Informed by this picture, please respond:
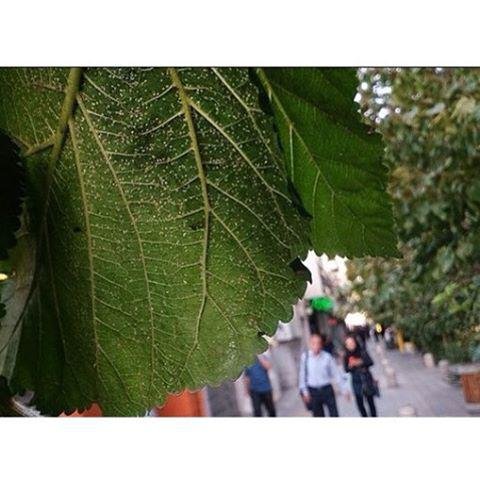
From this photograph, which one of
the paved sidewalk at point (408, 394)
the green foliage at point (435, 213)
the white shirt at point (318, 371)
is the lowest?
the paved sidewalk at point (408, 394)

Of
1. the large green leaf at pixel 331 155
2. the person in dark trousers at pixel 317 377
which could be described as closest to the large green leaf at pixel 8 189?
the large green leaf at pixel 331 155

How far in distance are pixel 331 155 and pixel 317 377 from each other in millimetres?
505

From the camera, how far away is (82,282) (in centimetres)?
109

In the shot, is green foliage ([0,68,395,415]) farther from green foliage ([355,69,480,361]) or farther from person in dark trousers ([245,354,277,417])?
green foliage ([355,69,480,361])

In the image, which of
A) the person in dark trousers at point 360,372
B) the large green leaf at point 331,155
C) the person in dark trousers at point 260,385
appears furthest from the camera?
the person in dark trousers at point 360,372

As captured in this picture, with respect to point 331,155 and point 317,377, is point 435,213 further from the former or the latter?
point 331,155

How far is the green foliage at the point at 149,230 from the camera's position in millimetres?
943

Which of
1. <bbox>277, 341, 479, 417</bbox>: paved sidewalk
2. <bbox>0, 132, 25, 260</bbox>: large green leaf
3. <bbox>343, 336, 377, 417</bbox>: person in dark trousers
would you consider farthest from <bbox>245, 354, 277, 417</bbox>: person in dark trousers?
<bbox>0, 132, 25, 260</bbox>: large green leaf

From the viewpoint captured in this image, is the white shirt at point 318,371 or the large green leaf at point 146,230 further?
the white shirt at point 318,371

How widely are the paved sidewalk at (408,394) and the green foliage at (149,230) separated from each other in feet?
1.00

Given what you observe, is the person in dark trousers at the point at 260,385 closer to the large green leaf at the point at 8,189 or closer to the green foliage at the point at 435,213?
the green foliage at the point at 435,213

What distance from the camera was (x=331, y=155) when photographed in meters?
0.86
